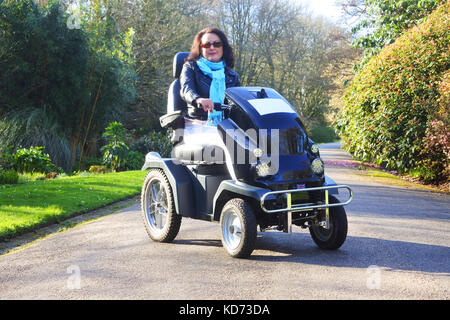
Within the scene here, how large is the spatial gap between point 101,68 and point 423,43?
11321 millimetres

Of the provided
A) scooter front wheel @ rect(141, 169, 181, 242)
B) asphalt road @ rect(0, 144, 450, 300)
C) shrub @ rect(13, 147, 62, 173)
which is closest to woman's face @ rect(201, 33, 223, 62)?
scooter front wheel @ rect(141, 169, 181, 242)

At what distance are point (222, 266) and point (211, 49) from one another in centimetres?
264

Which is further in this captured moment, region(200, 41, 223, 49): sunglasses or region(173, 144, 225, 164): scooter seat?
region(200, 41, 223, 49): sunglasses

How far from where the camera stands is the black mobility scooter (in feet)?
15.6

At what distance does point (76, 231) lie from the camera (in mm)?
6613

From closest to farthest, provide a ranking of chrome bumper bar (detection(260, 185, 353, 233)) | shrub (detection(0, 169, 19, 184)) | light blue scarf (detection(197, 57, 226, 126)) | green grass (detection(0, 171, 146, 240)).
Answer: chrome bumper bar (detection(260, 185, 353, 233)), light blue scarf (detection(197, 57, 226, 126)), green grass (detection(0, 171, 146, 240)), shrub (detection(0, 169, 19, 184))

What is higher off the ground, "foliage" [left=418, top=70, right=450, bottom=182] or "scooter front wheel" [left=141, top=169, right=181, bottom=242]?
"foliage" [left=418, top=70, right=450, bottom=182]

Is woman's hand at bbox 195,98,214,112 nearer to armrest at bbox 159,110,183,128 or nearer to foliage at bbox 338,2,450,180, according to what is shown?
armrest at bbox 159,110,183,128

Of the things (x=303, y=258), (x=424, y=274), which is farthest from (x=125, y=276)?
(x=424, y=274)

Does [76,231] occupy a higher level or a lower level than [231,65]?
lower

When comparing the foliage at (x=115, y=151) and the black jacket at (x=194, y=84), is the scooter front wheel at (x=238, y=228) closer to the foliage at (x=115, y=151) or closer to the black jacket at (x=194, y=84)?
the black jacket at (x=194, y=84)

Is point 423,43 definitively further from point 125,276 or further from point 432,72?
point 125,276

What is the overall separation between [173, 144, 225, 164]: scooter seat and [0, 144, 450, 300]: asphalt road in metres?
0.97
